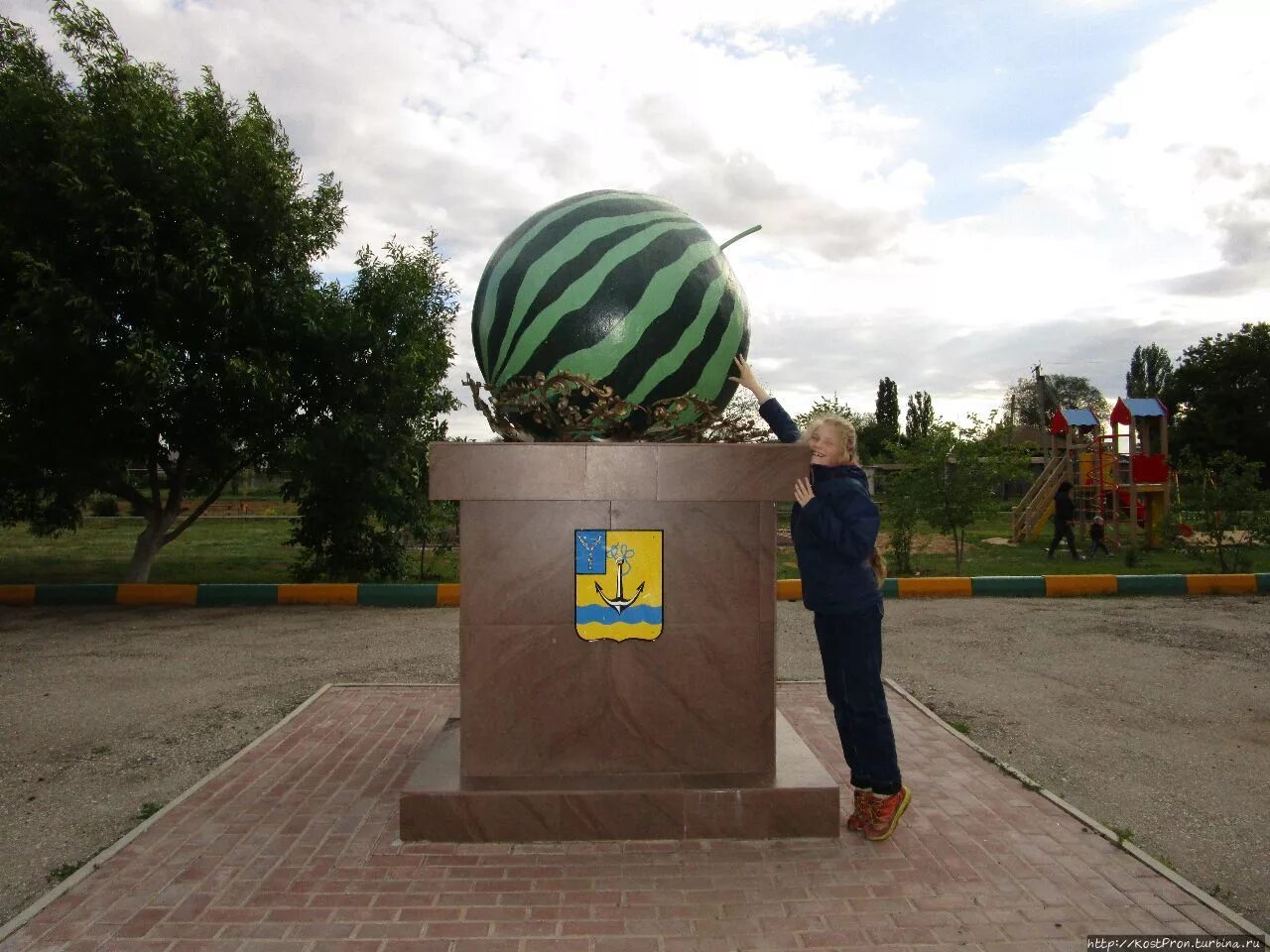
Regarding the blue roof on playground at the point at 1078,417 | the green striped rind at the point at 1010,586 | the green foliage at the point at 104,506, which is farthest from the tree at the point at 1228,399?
the green foliage at the point at 104,506

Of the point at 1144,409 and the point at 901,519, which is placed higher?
the point at 1144,409

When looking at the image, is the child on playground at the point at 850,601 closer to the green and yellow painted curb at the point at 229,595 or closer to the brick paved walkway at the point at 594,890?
the brick paved walkway at the point at 594,890

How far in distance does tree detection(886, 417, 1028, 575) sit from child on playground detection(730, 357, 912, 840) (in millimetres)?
12894

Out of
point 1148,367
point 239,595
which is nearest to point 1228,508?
point 239,595

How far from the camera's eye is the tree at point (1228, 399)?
1711 inches

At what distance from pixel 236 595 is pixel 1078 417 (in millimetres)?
21740

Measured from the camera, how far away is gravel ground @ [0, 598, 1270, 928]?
4.84 metres

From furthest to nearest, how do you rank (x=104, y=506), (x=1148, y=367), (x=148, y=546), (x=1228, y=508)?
(x=1148, y=367) < (x=104, y=506) < (x=1228, y=508) < (x=148, y=546)

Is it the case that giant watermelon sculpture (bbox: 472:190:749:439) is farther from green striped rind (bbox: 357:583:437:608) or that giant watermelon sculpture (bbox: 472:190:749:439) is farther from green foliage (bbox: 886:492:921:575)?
green foliage (bbox: 886:492:921:575)

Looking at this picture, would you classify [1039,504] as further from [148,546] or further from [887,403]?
[887,403]

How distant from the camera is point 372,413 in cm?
1327

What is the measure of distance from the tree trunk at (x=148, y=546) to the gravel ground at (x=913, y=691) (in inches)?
62.6

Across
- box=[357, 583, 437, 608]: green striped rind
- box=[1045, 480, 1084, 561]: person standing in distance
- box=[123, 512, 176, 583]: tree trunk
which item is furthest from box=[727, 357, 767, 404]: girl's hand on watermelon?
box=[1045, 480, 1084, 561]: person standing in distance

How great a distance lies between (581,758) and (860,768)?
1.42 meters
